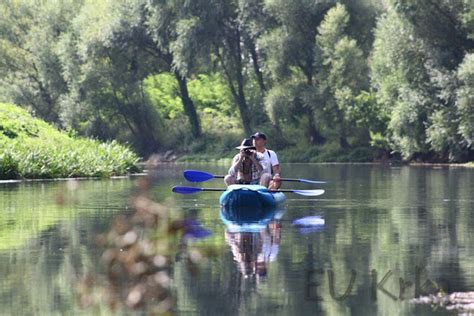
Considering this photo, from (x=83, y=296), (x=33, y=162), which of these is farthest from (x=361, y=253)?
(x=33, y=162)

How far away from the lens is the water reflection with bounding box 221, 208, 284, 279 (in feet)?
52.8

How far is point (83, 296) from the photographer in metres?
13.0

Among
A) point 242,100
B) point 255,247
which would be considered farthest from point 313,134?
point 255,247

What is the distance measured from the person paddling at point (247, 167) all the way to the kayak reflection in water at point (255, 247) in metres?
3.59

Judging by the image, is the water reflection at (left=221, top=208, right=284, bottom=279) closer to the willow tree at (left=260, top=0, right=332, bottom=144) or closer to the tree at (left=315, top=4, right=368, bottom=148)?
the tree at (left=315, top=4, right=368, bottom=148)

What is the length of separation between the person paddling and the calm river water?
0.94m

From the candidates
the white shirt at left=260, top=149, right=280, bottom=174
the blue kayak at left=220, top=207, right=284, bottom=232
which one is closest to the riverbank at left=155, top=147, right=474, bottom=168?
the white shirt at left=260, top=149, right=280, bottom=174

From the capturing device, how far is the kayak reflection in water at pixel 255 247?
51.7 ft

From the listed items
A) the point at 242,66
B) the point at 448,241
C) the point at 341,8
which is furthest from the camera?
the point at 242,66

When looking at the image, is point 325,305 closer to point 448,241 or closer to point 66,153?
point 448,241

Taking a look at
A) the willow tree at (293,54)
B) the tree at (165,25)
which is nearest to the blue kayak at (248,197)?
the willow tree at (293,54)

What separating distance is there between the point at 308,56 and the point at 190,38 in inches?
283

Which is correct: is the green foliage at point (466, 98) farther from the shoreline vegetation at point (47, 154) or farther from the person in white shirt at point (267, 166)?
the person in white shirt at point (267, 166)

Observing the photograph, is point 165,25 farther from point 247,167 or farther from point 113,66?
point 247,167
